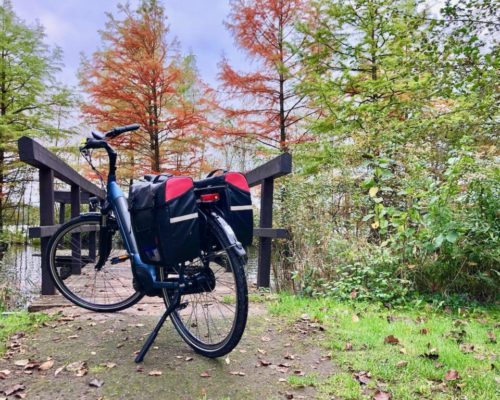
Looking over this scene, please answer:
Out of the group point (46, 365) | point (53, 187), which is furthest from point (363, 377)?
point (53, 187)

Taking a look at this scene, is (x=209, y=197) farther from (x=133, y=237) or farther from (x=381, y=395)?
(x=381, y=395)

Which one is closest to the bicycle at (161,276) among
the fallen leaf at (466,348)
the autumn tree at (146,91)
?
the fallen leaf at (466,348)

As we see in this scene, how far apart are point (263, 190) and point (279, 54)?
7.17m

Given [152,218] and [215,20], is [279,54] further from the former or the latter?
[152,218]

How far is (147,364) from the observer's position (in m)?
1.92

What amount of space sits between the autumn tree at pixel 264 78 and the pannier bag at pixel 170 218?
829cm

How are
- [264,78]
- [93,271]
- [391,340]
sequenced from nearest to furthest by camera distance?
[391,340], [93,271], [264,78]

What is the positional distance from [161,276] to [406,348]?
1443 millimetres

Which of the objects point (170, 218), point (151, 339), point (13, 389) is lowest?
point (13, 389)

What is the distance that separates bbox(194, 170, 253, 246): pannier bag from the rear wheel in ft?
3.20

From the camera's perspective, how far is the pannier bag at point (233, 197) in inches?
79.1

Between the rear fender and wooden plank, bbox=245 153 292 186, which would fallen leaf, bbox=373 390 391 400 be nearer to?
the rear fender

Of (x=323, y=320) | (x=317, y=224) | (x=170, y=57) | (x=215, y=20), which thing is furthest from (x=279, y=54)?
(x=323, y=320)

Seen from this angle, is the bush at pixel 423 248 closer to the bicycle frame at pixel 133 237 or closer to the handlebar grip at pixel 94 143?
the bicycle frame at pixel 133 237
